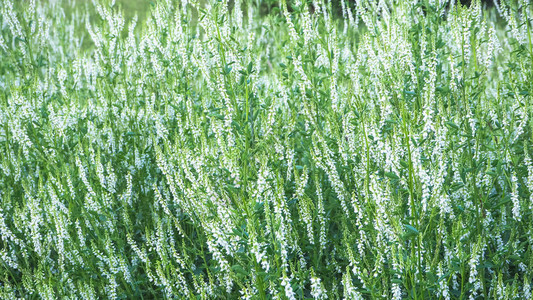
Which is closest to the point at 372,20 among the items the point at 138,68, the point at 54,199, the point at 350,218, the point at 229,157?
the point at 350,218

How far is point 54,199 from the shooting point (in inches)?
116

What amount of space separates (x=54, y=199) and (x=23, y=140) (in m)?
0.74

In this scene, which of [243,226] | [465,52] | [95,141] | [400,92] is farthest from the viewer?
[95,141]

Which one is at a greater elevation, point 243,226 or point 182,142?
point 182,142

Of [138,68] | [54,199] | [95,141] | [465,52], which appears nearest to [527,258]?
[465,52]

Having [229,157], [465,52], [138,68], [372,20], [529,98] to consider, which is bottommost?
[229,157]

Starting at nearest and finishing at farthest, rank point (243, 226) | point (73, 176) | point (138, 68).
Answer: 1. point (243, 226)
2. point (73, 176)
3. point (138, 68)

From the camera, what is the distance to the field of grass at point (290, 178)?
7.38ft

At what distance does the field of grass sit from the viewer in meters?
2.25

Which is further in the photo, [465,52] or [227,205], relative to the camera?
[465,52]

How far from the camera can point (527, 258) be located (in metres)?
2.48

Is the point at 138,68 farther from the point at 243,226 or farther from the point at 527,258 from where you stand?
the point at 527,258

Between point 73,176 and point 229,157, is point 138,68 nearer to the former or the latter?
point 73,176

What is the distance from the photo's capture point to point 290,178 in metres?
3.02
